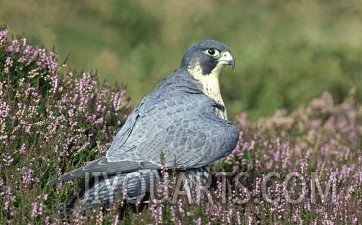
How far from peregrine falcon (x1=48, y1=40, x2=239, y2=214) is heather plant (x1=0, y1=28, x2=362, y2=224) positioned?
0.46 feet

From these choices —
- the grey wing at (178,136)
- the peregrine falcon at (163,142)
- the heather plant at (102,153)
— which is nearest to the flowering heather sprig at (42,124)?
the heather plant at (102,153)

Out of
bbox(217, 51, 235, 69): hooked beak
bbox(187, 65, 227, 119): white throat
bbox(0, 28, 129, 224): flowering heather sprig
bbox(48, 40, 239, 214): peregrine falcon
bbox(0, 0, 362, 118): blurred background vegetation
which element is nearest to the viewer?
bbox(0, 28, 129, 224): flowering heather sprig

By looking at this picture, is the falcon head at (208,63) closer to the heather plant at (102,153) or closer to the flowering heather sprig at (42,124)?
the heather plant at (102,153)

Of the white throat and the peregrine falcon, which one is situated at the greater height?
the white throat

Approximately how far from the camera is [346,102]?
32.3ft

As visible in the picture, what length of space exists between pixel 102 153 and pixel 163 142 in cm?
64

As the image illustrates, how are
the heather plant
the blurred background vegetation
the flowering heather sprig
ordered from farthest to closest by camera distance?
the blurred background vegetation
the flowering heather sprig
the heather plant

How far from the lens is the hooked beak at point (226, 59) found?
21.0ft

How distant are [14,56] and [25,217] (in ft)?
6.51

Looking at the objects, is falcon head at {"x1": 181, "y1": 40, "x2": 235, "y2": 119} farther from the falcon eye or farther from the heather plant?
the heather plant

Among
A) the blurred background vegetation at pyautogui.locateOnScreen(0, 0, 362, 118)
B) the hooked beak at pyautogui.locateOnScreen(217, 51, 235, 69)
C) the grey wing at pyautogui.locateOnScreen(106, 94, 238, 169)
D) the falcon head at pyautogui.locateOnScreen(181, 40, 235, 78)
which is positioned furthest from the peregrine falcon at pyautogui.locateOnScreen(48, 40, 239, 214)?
the blurred background vegetation at pyautogui.locateOnScreen(0, 0, 362, 118)

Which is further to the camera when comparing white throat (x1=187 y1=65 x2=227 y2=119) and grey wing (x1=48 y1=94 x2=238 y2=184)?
white throat (x1=187 y1=65 x2=227 y2=119)

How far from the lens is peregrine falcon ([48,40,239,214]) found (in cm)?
532

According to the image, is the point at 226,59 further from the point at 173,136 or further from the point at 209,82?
the point at 173,136
